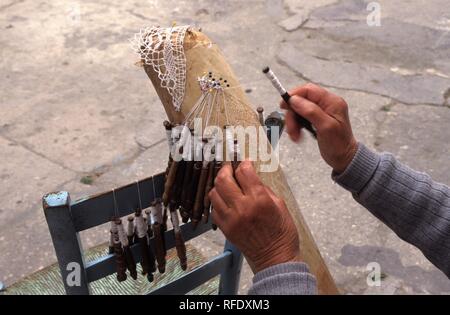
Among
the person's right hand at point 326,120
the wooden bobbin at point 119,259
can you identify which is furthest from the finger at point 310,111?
the wooden bobbin at point 119,259

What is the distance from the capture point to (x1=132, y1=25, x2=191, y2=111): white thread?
5.09 ft

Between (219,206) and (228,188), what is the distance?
53 millimetres

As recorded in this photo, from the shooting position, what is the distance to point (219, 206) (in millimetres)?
1283

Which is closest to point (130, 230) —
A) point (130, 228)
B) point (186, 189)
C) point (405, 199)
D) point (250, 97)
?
point (130, 228)

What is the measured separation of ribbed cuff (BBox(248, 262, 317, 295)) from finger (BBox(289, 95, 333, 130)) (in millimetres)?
484

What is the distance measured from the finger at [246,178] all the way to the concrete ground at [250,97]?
5.26 ft

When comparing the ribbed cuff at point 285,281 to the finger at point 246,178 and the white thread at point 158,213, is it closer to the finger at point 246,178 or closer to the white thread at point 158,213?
the finger at point 246,178

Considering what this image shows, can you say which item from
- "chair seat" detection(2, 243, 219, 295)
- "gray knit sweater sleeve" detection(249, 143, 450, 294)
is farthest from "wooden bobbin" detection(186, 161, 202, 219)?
"chair seat" detection(2, 243, 219, 295)

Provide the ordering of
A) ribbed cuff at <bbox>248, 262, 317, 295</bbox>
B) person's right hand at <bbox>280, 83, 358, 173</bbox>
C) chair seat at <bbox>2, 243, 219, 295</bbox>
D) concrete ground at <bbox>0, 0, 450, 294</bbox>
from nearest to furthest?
ribbed cuff at <bbox>248, 262, 317, 295</bbox>, person's right hand at <bbox>280, 83, 358, 173</bbox>, chair seat at <bbox>2, 243, 219, 295</bbox>, concrete ground at <bbox>0, 0, 450, 294</bbox>

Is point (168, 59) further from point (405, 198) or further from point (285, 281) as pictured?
point (405, 198)

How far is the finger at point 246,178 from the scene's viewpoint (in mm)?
1268

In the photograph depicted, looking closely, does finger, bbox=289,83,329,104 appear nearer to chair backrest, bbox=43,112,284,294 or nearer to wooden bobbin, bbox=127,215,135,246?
chair backrest, bbox=43,112,284,294
